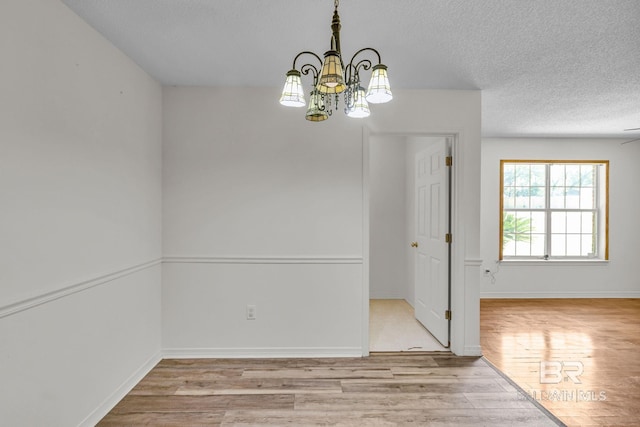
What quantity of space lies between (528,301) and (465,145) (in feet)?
10.8

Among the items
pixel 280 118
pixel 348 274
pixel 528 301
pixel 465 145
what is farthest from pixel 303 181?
pixel 528 301

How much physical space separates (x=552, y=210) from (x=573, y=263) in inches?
33.1

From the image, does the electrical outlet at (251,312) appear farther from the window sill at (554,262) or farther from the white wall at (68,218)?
the window sill at (554,262)

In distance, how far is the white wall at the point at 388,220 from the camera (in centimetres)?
534

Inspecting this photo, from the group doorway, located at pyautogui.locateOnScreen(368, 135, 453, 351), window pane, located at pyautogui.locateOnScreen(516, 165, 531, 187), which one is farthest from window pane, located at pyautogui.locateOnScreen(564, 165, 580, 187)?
doorway, located at pyautogui.locateOnScreen(368, 135, 453, 351)

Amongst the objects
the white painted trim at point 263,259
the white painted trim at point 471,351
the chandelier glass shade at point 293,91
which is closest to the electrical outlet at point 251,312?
the white painted trim at point 263,259

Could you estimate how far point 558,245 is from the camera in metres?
5.59

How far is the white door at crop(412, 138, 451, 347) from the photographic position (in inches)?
134

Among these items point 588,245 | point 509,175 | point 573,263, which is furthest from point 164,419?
point 588,245

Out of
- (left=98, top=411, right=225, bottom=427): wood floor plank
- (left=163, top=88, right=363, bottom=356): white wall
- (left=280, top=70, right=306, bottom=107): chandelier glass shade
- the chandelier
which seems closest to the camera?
the chandelier

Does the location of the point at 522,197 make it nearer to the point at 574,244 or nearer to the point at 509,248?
the point at 509,248

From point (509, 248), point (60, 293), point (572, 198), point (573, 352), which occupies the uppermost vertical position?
point (572, 198)

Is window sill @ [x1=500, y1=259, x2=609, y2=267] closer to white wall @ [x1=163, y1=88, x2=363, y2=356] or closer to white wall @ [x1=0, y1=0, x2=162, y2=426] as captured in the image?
white wall @ [x1=163, y1=88, x2=363, y2=356]

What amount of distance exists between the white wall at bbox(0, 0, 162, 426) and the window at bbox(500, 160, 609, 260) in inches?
199
